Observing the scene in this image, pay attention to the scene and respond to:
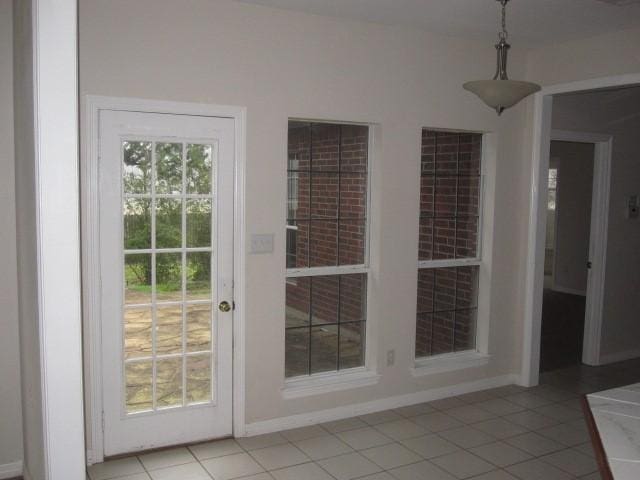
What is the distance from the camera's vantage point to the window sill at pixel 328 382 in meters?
4.00

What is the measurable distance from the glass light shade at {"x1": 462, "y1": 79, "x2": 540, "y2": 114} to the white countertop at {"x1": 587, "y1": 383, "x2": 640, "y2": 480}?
4.72ft

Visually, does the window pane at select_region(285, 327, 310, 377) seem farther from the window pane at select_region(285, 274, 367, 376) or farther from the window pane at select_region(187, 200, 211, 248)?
the window pane at select_region(187, 200, 211, 248)

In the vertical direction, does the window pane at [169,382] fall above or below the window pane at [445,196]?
below

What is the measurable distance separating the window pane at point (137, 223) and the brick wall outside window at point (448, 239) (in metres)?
2.05

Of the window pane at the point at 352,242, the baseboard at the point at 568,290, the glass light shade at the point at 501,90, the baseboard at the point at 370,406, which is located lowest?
the baseboard at the point at 370,406

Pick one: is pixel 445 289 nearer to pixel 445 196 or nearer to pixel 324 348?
pixel 445 196

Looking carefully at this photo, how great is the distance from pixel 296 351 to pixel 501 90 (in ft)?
7.16

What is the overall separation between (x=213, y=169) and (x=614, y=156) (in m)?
3.80

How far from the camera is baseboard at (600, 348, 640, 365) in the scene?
5559 mm

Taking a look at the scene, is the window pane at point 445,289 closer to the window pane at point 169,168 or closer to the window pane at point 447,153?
the window pane at point 447,153

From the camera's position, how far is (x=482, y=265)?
15.7 ft

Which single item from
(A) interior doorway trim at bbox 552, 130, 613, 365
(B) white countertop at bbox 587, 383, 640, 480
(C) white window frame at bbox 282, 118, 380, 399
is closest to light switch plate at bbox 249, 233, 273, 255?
(C) white window frame at bbox 282, 118, 380, 399

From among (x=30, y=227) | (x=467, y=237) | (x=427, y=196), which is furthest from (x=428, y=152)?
(x=30, y=227)

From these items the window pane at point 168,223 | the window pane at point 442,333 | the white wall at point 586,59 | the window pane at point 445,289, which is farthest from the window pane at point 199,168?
the white wall at point 586,59
